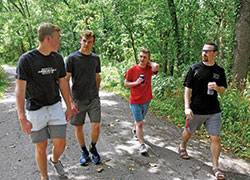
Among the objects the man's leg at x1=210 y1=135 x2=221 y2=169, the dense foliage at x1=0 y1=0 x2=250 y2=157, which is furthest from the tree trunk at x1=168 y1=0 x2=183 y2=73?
the man's leg at x1=210 y1=135 x2=221 y2=169

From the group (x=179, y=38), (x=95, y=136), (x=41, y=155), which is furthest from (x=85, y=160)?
(x=179, y=38)

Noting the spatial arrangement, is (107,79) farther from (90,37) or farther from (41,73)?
(41,73)

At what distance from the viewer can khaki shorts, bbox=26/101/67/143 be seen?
2.65 m

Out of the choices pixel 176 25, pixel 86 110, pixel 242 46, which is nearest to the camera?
pixel 86 110

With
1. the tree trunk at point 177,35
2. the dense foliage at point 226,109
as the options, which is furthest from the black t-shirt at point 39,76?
the tree trunk at point 177,35

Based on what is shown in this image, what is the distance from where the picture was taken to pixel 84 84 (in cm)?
344

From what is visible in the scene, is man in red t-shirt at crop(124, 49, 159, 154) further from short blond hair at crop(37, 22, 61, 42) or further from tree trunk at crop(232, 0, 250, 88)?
tree trunk at crop(232, 0, 250, 88)

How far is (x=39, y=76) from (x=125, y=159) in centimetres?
227

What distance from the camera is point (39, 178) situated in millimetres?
3221

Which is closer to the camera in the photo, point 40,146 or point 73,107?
point 40,146

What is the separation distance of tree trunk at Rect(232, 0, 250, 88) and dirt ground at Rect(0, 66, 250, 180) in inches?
110

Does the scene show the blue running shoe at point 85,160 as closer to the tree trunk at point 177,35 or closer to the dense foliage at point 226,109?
the dense foliage at point 226,109

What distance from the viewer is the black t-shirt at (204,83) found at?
132 inches

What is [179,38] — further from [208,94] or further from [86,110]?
[86,110]
